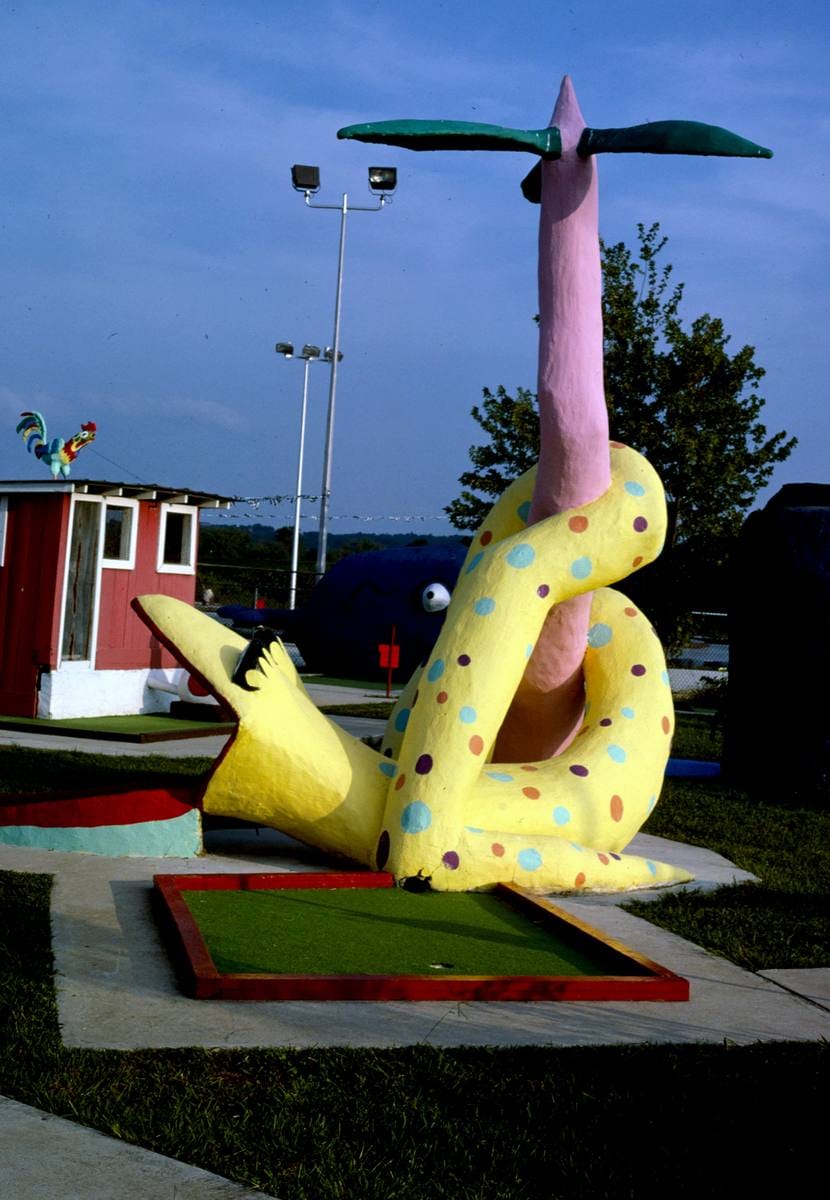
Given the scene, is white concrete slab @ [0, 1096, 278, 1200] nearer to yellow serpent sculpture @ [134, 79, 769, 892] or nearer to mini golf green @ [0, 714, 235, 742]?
yellow serpent sculpture @ [134, 79, 769, 892]

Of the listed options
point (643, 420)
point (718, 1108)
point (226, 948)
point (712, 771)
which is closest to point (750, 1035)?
point (718, 1108)

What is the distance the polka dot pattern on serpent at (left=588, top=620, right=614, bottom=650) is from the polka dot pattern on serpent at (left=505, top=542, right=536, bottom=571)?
3.32ft

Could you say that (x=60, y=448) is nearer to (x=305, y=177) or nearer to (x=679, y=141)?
(x=679, y=141)

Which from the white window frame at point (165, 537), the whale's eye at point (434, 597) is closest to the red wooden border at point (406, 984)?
the white window frame at point (165, 537)

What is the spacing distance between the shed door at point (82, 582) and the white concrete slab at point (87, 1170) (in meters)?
11.7

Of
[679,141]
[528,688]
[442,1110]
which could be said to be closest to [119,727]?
[528,688]

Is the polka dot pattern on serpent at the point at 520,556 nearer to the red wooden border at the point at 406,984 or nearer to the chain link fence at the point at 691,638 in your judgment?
the red wooden border at the point at 406,984

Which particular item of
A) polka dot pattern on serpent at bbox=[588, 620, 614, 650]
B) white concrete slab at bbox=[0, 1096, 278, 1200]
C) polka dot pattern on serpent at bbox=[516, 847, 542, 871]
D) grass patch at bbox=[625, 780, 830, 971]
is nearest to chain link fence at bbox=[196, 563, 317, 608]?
grass patch at bbox=[625, 780, 830, 971]

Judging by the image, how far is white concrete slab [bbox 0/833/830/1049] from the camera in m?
4.46

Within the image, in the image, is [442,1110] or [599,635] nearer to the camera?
Answer: [442,1110]

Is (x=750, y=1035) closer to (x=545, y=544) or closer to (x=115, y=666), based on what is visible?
(x=545, y=544)

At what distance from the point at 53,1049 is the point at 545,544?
3.91 metres

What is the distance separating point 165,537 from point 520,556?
32.0ft

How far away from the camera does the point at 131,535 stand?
51.1ft
